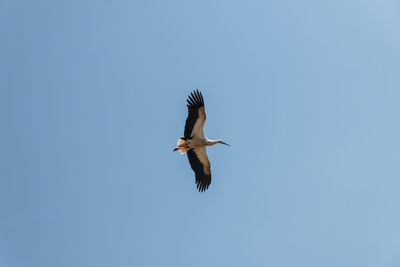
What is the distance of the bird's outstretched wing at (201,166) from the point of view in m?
25.3

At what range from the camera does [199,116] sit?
24.1 meters

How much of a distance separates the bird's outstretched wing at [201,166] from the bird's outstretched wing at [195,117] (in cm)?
100

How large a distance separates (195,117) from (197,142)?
1397 millimetres

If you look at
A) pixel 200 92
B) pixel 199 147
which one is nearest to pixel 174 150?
pixel 199 147

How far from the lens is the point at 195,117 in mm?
24047

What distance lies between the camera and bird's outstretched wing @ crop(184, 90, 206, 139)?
935 inches

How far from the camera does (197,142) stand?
2491cm

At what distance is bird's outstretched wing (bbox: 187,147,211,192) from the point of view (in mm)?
25344

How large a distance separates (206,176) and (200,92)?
4.12 metres

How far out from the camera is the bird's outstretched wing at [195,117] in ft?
77.9

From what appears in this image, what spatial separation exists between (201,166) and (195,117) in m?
2.69

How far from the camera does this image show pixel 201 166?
1006 inches

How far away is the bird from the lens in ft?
78.2

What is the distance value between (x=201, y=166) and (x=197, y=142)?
4.26 feet
